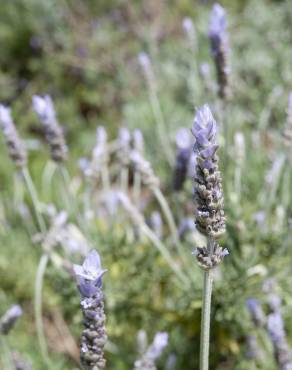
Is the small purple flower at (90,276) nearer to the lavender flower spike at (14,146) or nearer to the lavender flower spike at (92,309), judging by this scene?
the lavender flower spike at (92,309)

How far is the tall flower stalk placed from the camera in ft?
2.34

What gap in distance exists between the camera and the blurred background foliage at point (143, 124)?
1.48 m

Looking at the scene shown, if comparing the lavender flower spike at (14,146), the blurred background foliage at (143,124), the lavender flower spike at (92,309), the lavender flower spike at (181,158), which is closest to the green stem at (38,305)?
the blurred background foliage at (143,124)

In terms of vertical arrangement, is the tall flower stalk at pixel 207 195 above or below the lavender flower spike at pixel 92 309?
above

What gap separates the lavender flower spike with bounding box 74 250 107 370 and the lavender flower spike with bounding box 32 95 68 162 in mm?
584

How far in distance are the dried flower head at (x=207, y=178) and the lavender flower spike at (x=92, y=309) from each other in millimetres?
137

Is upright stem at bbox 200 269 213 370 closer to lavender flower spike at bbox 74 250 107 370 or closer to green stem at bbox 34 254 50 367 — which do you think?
lavender flower spike at bbox 74 250 107 370

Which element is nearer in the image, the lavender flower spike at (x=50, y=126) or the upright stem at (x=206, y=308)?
the upright stem at (x=206, y=308)

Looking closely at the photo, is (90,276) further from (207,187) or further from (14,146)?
(14,146)

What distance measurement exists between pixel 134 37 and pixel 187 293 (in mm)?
1984

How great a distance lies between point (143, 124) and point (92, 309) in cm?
172

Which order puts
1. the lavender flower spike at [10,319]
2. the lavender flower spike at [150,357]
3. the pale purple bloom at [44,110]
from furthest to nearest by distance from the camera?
the pale purple bloom at [44,110] < the lavender flower spike at [10,319] < the lavender flower spike at [150,357]

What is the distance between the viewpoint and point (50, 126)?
1.31 metres

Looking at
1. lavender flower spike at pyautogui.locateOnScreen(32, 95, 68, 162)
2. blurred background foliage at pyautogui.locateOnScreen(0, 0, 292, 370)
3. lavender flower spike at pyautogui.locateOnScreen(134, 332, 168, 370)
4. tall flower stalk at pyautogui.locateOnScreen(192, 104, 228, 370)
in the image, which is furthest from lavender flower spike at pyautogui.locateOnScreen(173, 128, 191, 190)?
tall flower stalk at pyautogui.locateOnScreen(192, 104, 228, 370)
